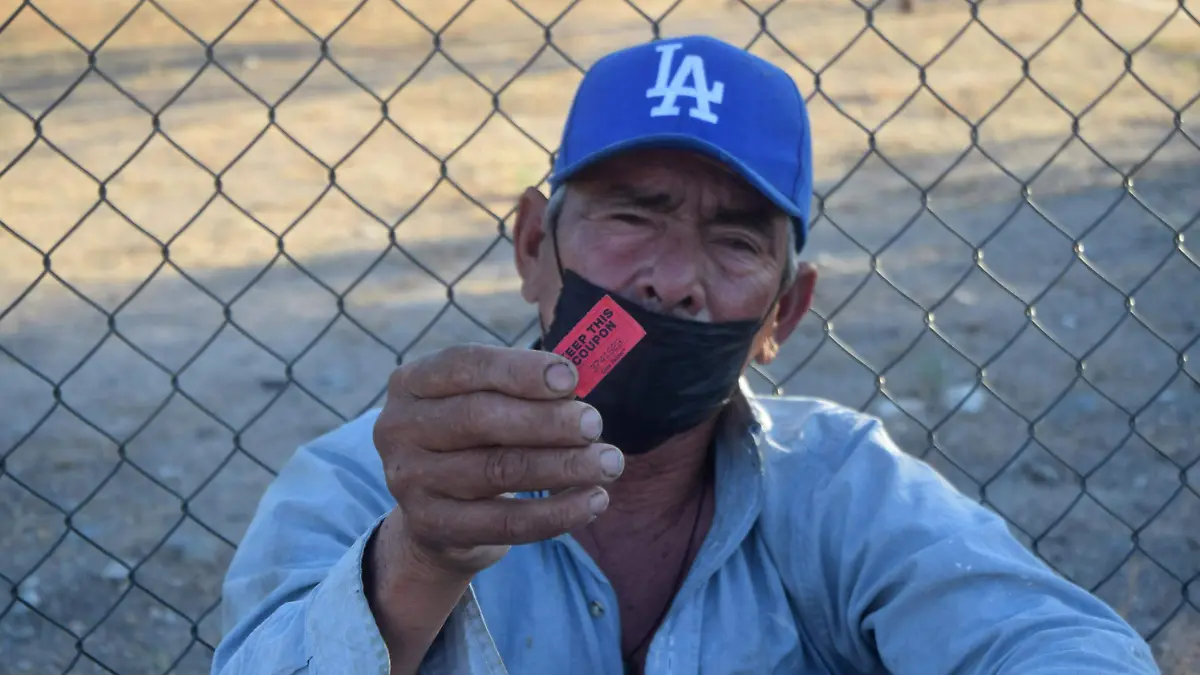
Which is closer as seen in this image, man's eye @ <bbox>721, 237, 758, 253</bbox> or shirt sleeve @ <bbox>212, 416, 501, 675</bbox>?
shirt sleeve @ <bbox>212, 416, 501, 675</bbox>

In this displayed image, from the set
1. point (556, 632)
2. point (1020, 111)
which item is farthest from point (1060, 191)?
point (556, 632)

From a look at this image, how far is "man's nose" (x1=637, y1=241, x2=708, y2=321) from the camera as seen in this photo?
1.75 metres

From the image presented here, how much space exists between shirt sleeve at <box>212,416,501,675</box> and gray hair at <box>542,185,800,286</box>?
39cm

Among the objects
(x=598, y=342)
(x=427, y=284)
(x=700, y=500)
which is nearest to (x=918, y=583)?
(x=700, y=500)

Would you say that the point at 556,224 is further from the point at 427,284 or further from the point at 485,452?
the point at 427,284

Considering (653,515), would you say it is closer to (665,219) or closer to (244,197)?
(665,219)

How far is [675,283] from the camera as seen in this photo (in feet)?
5.76

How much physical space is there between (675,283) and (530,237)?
1.02 ft

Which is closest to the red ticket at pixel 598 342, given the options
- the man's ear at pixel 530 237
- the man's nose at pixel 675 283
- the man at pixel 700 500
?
the man at pixel 700 500

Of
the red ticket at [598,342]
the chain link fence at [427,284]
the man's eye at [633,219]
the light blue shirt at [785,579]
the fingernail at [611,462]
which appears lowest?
the chain link fence at [427,284]

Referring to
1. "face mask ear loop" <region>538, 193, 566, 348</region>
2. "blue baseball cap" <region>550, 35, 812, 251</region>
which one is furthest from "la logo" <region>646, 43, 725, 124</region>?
"face mask ear loop" <region>538, 193, 566, 348</region>

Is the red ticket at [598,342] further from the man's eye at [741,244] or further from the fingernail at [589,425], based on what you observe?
the man's eye at [741,244]

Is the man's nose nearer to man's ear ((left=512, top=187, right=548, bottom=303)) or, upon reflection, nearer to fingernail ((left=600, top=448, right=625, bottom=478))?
man's ear ((left=512, top=187, right=548, bottom=303))

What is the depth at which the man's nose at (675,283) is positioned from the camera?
5.73 ft
